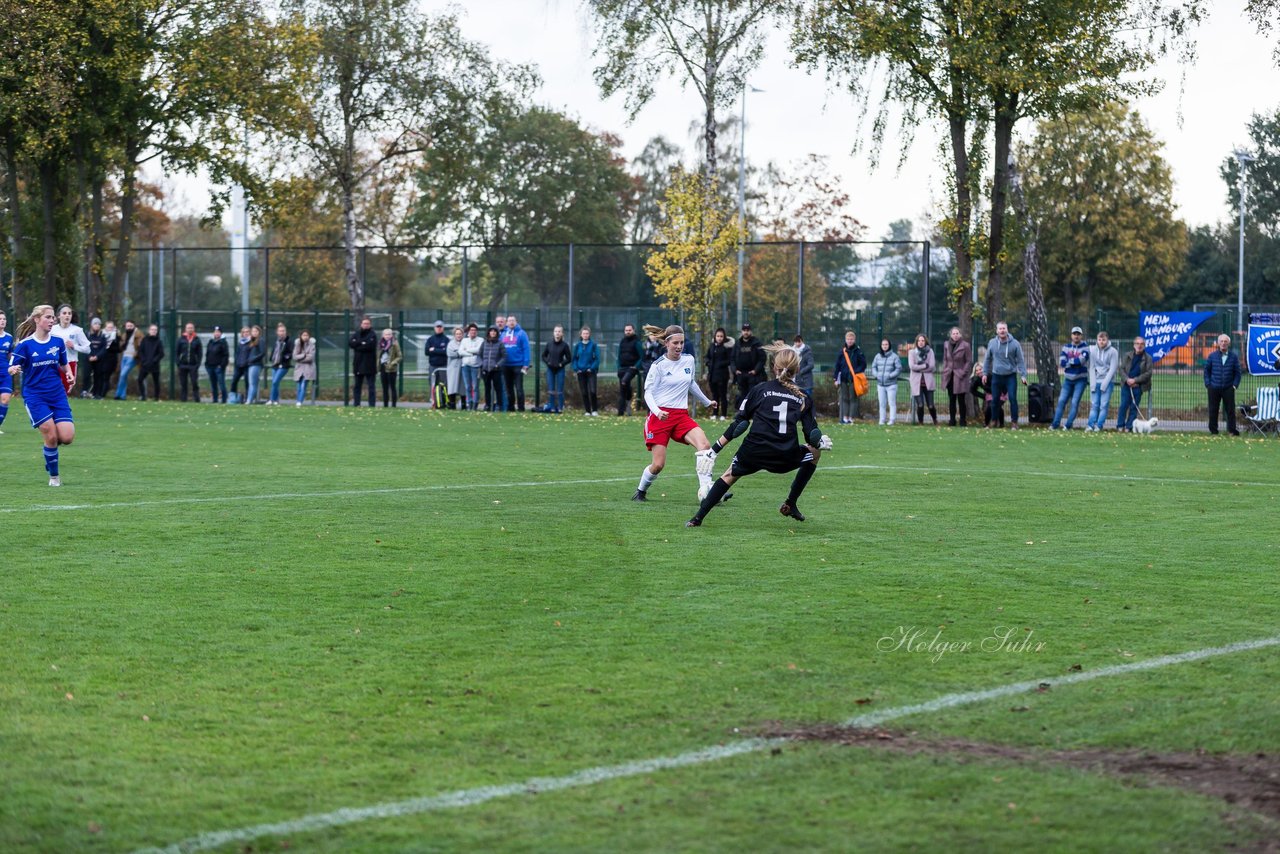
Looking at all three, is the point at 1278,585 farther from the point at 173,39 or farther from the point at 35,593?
the point at 173,39

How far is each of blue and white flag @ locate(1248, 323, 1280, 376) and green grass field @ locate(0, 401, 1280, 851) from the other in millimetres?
13742

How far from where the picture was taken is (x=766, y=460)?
40.7ft

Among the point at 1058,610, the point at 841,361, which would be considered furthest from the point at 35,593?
the point at 841,361

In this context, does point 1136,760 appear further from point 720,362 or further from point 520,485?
point 720,362

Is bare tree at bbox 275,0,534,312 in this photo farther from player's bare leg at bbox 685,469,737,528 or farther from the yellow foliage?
player's bare leg at bbox 685,469,737,528

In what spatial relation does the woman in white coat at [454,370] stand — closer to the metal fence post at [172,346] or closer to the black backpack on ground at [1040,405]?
the metal fence post at [172,346]

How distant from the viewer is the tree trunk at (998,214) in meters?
31.3

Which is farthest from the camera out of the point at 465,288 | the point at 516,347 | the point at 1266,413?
the point at 465,288

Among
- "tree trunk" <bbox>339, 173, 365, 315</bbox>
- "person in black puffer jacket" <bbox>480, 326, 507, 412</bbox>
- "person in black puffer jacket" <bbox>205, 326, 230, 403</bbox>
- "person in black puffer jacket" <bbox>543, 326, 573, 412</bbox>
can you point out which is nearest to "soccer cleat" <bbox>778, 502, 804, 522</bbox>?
"person in black puffer jacket" <bbox>543, 326, 573, 412</bbox>

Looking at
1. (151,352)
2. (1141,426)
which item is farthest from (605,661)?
(151,352)

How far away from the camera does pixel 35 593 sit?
902 cm

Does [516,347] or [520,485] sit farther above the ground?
[516,347]

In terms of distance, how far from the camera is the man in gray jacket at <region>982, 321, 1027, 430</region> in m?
28.1

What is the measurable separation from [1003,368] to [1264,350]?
4801 millimetres
